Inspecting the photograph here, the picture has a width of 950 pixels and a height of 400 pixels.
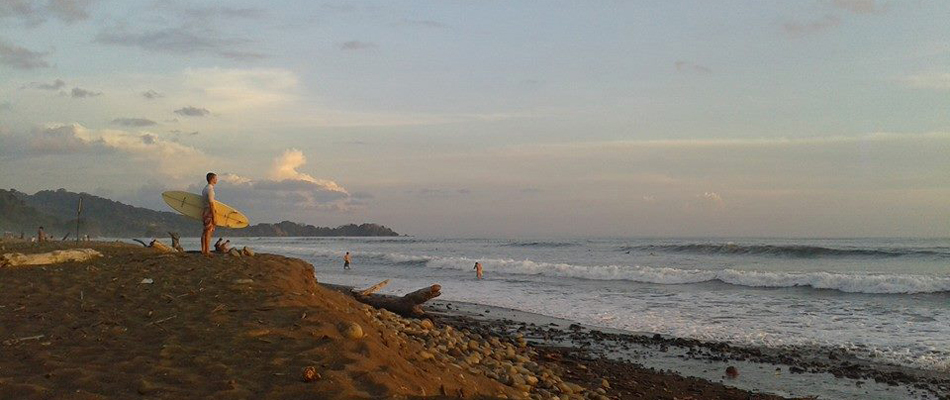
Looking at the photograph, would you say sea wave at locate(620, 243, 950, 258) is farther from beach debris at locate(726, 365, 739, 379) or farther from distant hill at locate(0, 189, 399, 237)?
distant hill at locate(0, 189, 399, 237)

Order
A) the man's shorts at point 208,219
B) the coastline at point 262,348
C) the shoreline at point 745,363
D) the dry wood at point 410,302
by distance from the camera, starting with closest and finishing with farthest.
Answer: the coastline at point 262,348
the shoreline at point 745,363
the dry wood at point 410,302
the man's shorts at point 208,219

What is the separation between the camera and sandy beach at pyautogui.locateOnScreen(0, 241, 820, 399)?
4.98 meters

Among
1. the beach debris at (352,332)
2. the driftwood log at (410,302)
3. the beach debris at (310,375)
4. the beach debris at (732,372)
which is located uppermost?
the beach debris at (352,332)

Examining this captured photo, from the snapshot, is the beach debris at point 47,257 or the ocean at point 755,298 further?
the ocean at point 755,298

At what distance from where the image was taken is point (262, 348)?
583 centimetres

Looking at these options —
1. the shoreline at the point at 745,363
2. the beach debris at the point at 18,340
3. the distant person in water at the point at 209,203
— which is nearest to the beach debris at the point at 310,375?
the beach debris at the point at 18,340

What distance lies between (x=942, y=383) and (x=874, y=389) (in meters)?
1.17

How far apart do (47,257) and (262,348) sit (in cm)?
848

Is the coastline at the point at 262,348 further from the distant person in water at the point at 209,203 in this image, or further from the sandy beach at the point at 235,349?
the distant person in water at the point at 209,203

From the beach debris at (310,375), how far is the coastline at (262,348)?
53 millimetres

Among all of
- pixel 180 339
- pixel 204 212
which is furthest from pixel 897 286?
pixel 180 339

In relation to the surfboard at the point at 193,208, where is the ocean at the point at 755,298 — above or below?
below

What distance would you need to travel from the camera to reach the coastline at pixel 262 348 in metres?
5.09

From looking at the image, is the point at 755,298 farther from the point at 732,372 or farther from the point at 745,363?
the point at 732,372
